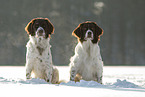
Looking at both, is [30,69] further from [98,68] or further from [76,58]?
[98,68]

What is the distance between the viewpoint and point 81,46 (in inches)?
249

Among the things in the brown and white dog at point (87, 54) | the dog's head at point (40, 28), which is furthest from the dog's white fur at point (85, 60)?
the dog's head at point (40, 28)

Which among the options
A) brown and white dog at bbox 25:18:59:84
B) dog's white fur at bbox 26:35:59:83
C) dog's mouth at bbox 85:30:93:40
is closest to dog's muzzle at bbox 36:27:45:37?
brown and white dog at bbox 25:18:59:84

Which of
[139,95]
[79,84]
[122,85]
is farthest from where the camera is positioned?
[122,85]

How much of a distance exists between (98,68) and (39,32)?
5.49ft

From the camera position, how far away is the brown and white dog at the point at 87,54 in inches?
247

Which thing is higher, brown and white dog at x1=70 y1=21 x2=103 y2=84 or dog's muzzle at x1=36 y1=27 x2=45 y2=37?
dog's muzzle at x1=36 y1=27 x2=45 y2=37

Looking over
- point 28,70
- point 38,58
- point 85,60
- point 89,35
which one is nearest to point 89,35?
point 89,35

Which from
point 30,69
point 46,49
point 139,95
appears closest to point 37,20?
point 46,49

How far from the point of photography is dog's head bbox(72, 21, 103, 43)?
6.23 metres

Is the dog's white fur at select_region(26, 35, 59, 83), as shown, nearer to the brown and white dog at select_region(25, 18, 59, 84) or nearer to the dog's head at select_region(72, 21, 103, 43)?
the brown and white dog at select_region(25, 18, 59, 84)

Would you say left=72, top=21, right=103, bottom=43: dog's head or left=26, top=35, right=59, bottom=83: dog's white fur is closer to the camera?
left=26, top=35, right=59, bottom=83: dog's white fur

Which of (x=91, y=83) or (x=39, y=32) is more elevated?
(x=39, y=32)

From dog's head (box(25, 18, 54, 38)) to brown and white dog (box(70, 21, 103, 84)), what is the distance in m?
0.75
